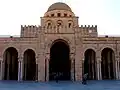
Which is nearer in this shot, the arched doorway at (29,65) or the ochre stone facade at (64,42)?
the ochre stone facade at (64,42)

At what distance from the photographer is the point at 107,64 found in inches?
1331

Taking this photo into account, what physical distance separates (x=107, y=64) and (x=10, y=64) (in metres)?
14.1

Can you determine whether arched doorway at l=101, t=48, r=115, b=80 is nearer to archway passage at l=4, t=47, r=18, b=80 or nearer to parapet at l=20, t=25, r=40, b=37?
parapet at l=20, t=25, r=40, b=37

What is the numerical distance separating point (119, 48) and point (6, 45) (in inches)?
574

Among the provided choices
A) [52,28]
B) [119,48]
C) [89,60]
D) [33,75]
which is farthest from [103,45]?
[33,75]

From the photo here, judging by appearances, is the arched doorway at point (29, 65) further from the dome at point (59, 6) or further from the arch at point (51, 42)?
the dome at point (59, 6)

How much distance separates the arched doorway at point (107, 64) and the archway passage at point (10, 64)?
12985 mm

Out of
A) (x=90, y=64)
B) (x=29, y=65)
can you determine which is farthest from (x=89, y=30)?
(x=29, y=65)

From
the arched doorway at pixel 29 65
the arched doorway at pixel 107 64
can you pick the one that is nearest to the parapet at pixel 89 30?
the arched doorway at pixel 107 64

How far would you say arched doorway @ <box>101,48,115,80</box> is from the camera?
3331 cm

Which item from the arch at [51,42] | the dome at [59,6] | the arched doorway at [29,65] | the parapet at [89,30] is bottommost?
the arched doorway at [29,65]

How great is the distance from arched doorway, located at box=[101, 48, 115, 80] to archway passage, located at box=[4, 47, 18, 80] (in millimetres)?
12985

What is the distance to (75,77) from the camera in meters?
28.4

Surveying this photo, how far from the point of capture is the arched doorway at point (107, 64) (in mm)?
33312
